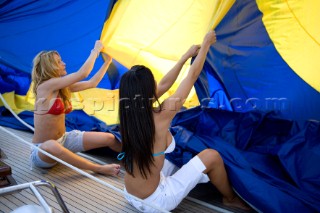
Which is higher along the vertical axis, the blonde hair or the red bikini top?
the blonde hair

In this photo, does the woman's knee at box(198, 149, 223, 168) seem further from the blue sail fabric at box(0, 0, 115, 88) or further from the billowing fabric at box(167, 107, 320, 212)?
the blue sail fabric at box(0, 0, 115, 88)

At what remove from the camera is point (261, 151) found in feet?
7.14

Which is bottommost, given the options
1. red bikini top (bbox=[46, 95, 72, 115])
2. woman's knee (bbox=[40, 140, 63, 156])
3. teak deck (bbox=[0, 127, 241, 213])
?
teak deck (bbox=[0, 127, 241, 213])

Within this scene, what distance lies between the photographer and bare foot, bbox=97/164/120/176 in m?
2.40

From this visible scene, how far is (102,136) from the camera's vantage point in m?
2.59

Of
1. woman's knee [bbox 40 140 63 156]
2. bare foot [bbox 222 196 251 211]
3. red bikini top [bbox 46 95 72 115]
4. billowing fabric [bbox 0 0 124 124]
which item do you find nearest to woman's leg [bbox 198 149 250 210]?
bare foot [bbox 222 196 251 211]

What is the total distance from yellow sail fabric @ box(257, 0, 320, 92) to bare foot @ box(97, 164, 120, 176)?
128cm

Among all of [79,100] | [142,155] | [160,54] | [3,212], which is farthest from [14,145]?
[142,155]

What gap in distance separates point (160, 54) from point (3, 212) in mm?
1511

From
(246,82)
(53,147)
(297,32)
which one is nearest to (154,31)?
(246,82)

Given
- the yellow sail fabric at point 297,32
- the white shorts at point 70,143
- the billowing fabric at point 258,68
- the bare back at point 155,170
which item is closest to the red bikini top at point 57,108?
the white shorts at point 70,143

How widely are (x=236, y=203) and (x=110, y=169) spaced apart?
32.9 inches

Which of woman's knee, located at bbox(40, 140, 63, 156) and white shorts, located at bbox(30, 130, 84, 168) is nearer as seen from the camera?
woman's knee, located at bbox(40, 140, 63, 156)

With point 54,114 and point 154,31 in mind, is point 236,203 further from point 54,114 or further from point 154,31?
point 154,31
